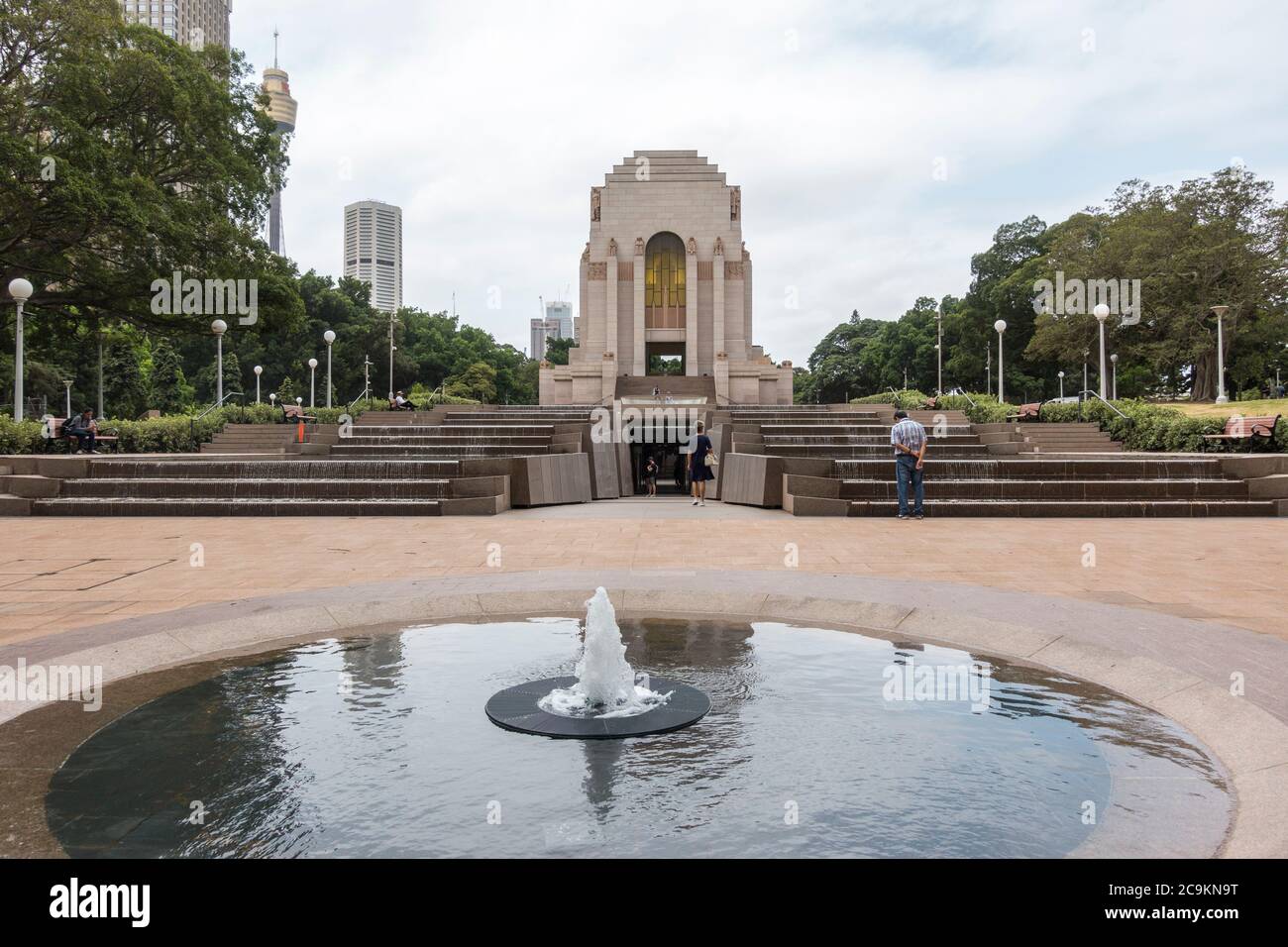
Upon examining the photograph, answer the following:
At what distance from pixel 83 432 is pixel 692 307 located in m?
29.8

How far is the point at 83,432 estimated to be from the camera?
76.1 feet

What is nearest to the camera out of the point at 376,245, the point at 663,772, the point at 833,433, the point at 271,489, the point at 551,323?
the point at 663,772

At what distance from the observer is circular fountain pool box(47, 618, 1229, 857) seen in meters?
2.98

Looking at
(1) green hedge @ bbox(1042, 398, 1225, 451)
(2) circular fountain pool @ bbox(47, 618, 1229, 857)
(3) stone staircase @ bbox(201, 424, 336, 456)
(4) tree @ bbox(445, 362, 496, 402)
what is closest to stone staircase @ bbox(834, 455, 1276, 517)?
(1) green hedge @ bbox(1042, 398, 1225, 451)

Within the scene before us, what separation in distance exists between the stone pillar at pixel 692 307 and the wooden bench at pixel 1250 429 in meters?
27.8

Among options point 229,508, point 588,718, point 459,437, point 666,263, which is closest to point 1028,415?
point 459,437

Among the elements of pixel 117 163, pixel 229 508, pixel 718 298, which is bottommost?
pixel 229 508

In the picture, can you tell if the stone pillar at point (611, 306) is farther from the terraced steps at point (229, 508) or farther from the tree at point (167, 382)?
the tree at point (167, 382)

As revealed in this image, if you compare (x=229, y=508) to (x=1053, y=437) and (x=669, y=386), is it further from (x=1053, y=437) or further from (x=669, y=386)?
(x=669, y=386)

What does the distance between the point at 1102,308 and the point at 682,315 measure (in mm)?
23710

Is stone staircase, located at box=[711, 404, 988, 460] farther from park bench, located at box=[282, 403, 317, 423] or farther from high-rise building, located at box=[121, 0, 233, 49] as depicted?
high-rise building, located at box=[121, 0, 233, 49]

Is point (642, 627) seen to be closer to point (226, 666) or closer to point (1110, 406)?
point (226, 666)

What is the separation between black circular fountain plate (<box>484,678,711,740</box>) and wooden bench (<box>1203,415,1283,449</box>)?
830 inches

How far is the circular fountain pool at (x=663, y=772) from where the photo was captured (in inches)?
117
